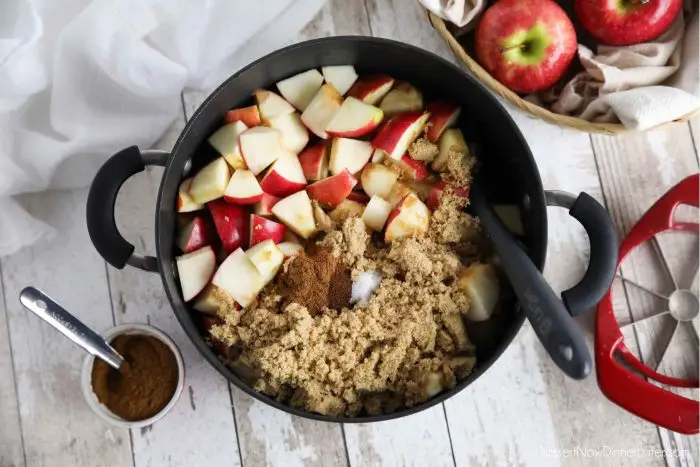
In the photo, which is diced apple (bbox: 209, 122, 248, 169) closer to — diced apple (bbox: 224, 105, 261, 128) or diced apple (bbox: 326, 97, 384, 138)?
diced apple (bbox: 224, 105, 261, 128)

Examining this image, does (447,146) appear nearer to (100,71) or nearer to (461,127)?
(461,127)

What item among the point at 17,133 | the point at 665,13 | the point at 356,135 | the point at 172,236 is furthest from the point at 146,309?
the point at 665,13

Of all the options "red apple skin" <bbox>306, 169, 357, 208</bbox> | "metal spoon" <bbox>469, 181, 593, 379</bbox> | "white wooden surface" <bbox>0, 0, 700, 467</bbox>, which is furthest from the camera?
"white wooden surface" <bbox>0, 0, 700, 467</bbox>

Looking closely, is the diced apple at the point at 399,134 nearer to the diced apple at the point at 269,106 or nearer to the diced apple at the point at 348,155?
the diced apple at the point at 348,155

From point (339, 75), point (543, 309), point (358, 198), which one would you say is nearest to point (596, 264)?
point (543, 309)

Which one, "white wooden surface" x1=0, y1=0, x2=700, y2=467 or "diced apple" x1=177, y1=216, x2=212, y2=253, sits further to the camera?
"white wooden surface" x1=0, y1=0, x2=700, y2=467

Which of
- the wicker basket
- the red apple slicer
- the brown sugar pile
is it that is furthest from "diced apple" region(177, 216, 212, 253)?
the red apple slicer
